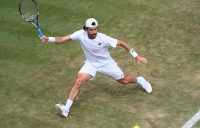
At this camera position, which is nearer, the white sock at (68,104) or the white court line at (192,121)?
the white court line at (192,121)

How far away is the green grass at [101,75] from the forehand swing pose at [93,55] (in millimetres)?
431

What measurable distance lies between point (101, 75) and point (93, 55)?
1762 mm

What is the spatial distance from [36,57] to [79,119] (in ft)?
11.5

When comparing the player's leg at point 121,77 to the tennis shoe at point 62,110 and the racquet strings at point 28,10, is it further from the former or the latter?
the racquet strings at point 28,10

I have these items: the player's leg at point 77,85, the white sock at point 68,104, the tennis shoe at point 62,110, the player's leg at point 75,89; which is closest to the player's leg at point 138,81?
the player's leg at point 75,89

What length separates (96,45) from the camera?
12734 mm

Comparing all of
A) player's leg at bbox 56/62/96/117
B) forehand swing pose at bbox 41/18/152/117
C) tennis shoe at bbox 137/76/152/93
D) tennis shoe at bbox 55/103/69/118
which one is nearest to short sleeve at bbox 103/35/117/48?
forehand swing pose at bbox 41/18/152/117

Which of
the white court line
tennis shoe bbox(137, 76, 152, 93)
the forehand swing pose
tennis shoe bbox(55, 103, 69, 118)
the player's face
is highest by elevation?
the player's face

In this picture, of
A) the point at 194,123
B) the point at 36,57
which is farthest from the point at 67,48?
the point at 194,123

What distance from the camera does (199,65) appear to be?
46.8 ft

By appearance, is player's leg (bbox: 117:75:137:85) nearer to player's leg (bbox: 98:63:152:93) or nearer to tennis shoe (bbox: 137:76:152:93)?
player's leg (bbox: 98:63:152:93)

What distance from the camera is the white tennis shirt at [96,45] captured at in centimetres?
1267

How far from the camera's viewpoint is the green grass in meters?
12.7

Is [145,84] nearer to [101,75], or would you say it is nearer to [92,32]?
[101,75]
